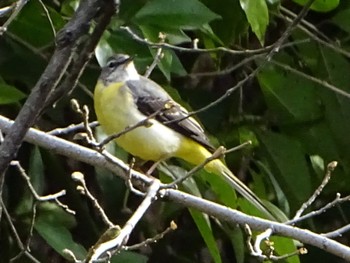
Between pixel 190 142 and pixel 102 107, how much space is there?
0.38m

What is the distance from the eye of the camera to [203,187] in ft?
12.6

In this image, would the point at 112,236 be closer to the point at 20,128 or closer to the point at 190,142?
Answer: the point at 20,128

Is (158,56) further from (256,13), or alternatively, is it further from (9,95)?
(9,95)

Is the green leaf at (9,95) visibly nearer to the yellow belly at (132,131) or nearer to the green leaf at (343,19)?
the yellow belly at (132,131)

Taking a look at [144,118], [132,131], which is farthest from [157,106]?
[132,131]

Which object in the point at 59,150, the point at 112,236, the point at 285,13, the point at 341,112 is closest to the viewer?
the point at 112,236

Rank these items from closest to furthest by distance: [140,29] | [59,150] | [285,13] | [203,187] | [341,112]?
[59,150]
[140,29]
[203,187]
[341,112]
[285,13]

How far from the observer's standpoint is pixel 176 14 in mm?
3410

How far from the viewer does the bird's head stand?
3824 mm

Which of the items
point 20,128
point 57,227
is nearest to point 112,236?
point 20,128

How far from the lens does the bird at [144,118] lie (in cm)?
381

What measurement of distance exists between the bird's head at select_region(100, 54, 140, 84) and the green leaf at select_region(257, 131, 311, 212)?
591 mm

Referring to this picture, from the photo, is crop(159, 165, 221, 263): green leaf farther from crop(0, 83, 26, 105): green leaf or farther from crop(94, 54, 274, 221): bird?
crop(0, 83, 26, 105): green leaf

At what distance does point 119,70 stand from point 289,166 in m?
0.77
